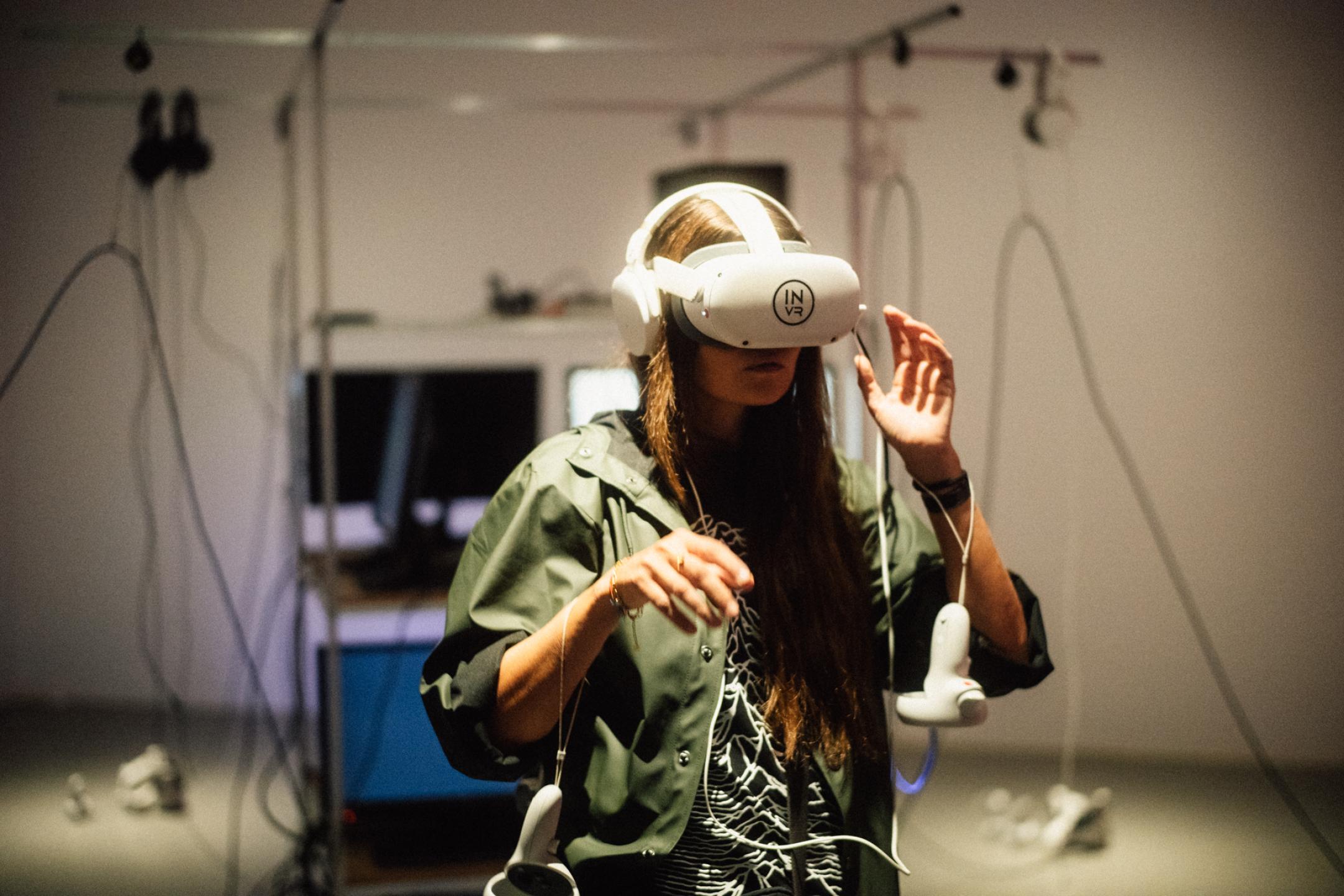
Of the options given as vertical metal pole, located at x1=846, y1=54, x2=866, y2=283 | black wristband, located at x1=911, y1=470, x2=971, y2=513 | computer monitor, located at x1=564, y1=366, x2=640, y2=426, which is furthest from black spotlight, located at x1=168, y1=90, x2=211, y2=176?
black wristband, located at x1=911, y1=470, x2=971, y2=513

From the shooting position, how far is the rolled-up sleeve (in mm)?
1043

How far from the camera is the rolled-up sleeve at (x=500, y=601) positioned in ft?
3.42

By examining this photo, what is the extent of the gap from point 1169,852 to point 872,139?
2162mm

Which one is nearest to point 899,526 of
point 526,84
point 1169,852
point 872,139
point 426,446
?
point 426,446

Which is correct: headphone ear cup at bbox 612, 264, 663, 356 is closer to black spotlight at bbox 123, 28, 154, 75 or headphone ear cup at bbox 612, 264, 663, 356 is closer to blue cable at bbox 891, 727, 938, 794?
blue cable at bbox 891, 727, 938, 794

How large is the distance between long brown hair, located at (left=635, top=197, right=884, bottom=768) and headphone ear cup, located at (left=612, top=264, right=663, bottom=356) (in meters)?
0.02

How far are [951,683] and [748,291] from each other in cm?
41

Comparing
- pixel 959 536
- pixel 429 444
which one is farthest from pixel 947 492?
pixel 429 444

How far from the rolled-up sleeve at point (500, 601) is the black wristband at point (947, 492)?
32 cm

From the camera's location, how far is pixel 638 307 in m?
1.14

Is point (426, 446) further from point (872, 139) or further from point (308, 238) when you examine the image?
point (872, 139)

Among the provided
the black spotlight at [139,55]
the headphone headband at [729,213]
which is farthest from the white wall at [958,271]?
the headphone headband at [729,213]

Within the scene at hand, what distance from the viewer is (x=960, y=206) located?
3779 millimetres

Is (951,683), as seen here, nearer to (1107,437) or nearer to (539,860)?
(539,860)
